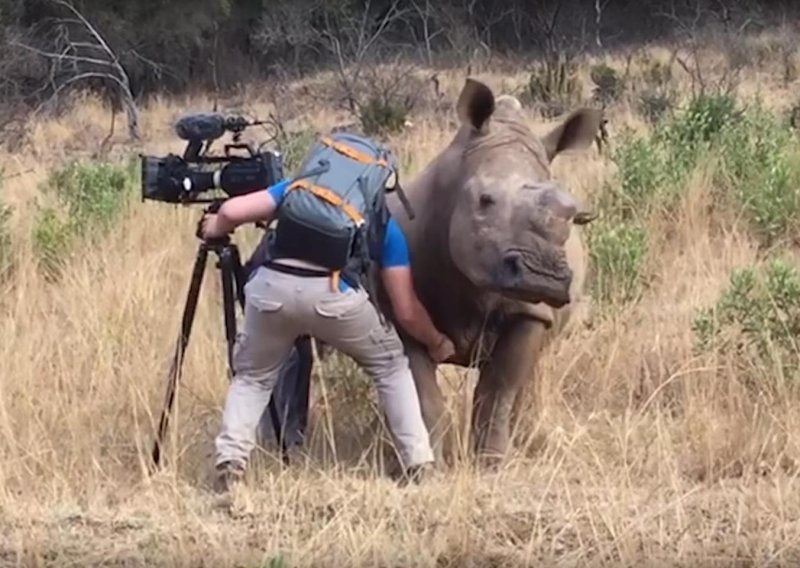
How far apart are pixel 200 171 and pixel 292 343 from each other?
0.70m

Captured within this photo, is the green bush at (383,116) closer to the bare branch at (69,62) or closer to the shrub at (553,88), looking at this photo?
the shrub at (553,88)

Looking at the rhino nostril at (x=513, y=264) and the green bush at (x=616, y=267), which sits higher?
the rhino nostril at (x=513, y=264)

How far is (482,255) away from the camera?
519 centimetres

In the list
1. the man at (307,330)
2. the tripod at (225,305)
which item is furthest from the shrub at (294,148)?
the man at (307,330)

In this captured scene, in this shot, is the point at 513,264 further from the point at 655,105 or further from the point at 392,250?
the point at 655,105

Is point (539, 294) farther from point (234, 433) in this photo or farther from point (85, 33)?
point (85, 33)

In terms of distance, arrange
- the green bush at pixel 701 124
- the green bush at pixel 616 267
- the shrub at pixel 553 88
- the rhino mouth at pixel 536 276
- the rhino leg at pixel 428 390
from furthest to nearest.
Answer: the shrub at pixel 553 88 < the green bush at pixel 701 124 < the green bush at pixel 616 267 < the rhino leg at pixel 428 390 < the rhino mouth at pixel 536 276

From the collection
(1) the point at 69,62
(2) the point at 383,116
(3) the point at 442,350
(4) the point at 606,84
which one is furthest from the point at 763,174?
(1) the point at 69,62

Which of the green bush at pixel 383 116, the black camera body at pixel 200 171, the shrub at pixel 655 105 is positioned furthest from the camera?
the green bush at pixel 383 116

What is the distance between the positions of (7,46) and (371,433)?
19945 millimetres

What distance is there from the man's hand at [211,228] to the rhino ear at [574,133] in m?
1.22

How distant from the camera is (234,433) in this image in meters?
5.30

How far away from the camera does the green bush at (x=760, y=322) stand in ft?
20.8

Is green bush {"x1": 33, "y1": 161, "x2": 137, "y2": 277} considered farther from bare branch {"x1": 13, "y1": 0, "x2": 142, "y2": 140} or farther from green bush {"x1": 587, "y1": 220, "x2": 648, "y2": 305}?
bare branch {"x1": 13, "y1": 0, "x2": 142, "y2": 140}
